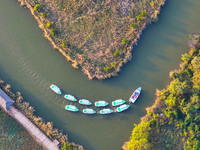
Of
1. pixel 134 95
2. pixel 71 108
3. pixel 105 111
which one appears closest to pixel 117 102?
pixel 105 111

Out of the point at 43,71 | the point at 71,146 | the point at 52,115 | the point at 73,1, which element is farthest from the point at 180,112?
the point at 73,1

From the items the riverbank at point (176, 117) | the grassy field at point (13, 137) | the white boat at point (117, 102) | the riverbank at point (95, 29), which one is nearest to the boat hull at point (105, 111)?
the white boat at point (117, 102)

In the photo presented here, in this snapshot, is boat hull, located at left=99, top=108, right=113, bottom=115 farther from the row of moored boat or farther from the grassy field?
the grassy field

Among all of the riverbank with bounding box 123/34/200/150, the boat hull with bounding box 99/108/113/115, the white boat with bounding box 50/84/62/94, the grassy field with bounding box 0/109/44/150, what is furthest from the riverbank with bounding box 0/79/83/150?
the riverbank with bounding box 123/34/200/150

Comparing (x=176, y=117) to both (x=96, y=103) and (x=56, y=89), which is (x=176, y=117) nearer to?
(x=96, y=103)

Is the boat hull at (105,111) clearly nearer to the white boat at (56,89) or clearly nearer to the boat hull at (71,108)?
the boat hull at (71,108)
